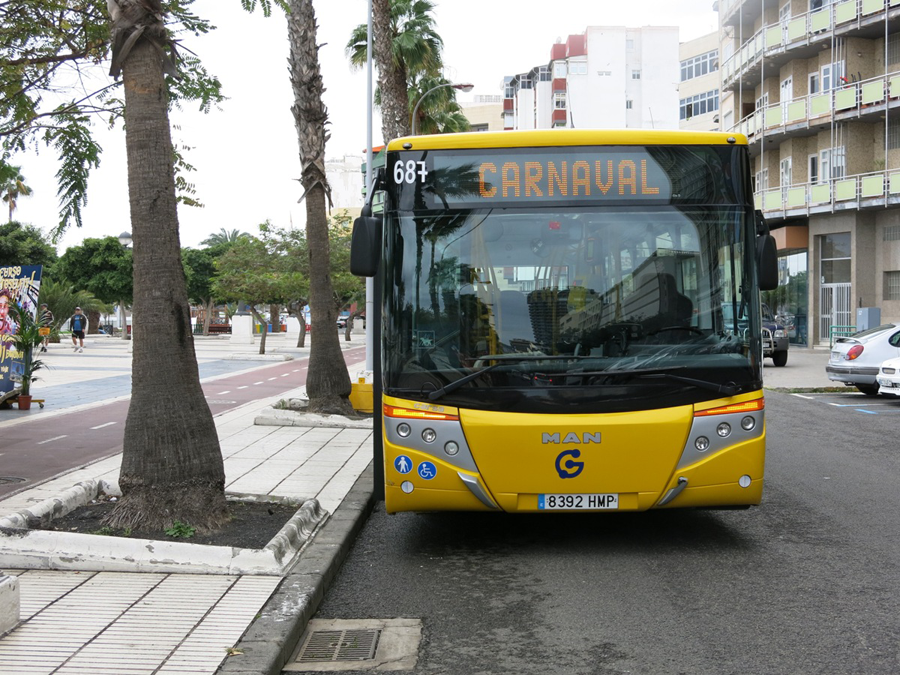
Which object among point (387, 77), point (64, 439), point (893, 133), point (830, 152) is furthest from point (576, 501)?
point (830, 152)

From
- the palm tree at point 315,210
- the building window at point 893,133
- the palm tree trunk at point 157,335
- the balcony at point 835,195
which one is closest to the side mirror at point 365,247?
the palm tree trunk at point 157,335

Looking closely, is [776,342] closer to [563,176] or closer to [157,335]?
[563,176]

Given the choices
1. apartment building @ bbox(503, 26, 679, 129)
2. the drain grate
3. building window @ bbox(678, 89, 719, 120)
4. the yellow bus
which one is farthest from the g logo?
apartment building @ bbox(503, 26, 679, 129)

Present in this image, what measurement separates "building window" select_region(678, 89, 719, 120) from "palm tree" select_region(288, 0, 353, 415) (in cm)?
5546

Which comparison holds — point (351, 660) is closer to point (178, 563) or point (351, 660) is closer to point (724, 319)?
point (178, 563)

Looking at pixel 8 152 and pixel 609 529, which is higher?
pixel 8 152

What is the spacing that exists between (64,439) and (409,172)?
8316 millimetres

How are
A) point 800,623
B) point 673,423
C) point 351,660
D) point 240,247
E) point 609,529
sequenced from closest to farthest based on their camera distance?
point 351,660 < point 800,623 < point 673,423 < point 609,529 < point 240,247

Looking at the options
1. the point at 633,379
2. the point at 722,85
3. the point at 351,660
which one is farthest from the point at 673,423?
the point at 722,85

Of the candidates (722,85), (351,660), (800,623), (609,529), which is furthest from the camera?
(722,85)

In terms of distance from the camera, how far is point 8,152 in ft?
36.0

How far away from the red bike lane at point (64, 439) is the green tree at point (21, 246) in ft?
105

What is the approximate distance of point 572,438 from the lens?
6.73 meters

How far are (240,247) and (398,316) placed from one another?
4071 cm
